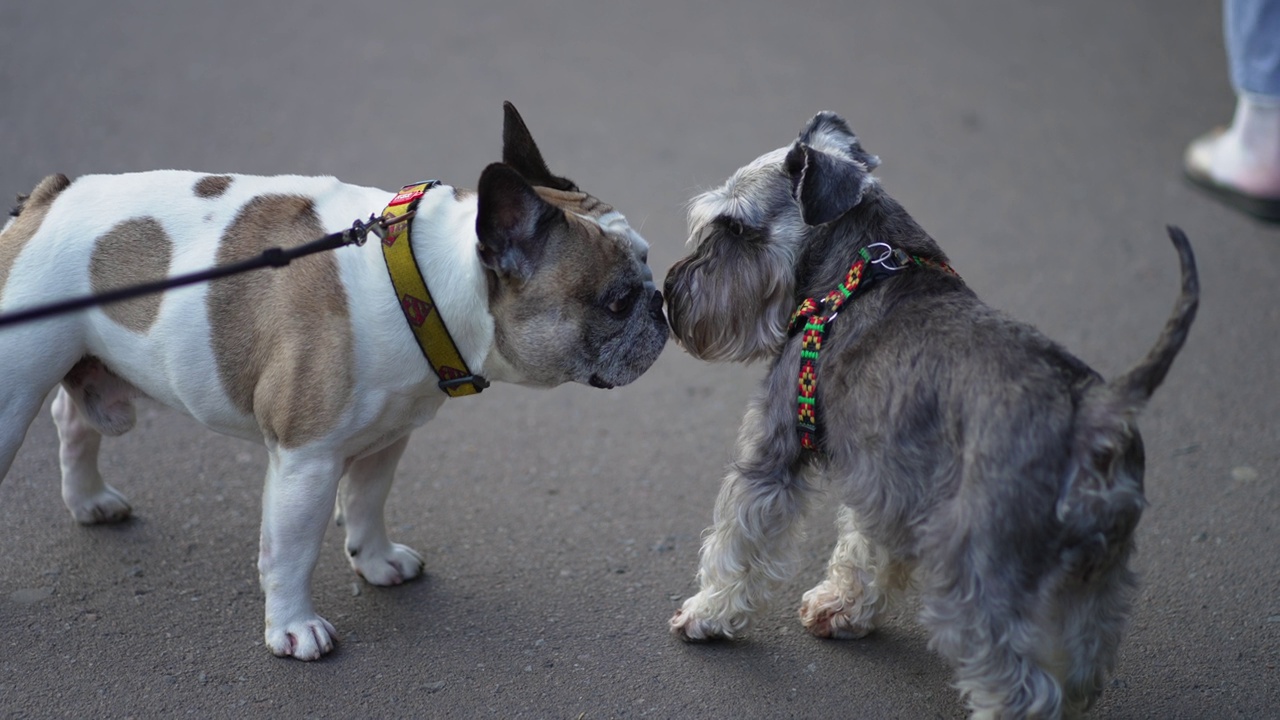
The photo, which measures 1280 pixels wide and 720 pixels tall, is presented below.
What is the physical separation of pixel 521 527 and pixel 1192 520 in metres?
2.73

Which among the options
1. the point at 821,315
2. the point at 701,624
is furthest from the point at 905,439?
the point at 701,624

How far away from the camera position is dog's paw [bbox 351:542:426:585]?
13.2 ft

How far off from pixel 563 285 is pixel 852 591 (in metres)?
1.48

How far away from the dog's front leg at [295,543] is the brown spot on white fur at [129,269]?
0.58m

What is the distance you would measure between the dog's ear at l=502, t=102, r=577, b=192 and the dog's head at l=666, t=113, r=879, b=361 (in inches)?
19.4

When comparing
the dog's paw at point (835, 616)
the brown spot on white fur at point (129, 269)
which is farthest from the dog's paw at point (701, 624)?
the brown spot on white fur at point (129, 269)

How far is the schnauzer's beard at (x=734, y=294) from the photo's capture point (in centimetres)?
362

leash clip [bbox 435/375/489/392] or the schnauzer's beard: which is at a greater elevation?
the schnauzer's beard

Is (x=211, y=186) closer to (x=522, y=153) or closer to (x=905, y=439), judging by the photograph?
(x=522, y=153)

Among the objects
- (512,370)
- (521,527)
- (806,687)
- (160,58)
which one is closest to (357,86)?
(160,58)

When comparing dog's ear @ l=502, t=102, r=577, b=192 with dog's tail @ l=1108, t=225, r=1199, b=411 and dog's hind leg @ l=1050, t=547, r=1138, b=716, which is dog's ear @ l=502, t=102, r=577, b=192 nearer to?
dog's tail @ l=1108, t=225, r=1199, b=411

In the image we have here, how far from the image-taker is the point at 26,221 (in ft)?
11.5

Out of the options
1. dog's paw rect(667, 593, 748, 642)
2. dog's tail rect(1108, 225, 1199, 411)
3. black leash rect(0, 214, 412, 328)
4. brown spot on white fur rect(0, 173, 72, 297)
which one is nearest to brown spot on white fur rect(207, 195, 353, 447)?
black leash rect(0, 214, 412, 328)

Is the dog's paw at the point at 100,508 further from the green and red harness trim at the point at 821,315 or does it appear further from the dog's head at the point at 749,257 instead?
the green and red harness trim at the point at 821,315
